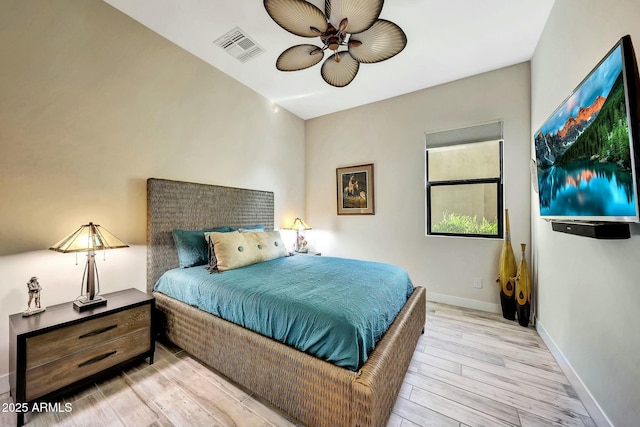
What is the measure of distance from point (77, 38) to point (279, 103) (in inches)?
93.4

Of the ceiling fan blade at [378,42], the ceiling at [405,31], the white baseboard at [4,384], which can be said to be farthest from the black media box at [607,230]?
the white baseboard at [4,384]

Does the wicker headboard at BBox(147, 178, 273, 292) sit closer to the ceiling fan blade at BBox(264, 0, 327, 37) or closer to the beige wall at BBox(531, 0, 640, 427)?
the ceiling fan blade at BBox(264, 0, 327, 37)

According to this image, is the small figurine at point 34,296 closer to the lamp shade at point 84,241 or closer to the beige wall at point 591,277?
the lamp shade at point 84,241

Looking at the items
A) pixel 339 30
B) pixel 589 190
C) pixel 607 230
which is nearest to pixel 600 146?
pixel 589 190

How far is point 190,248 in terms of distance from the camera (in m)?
2.45

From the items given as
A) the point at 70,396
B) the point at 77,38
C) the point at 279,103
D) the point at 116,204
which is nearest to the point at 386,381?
the point at 70,396

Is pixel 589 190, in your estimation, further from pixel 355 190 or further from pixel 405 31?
pixel 355 190

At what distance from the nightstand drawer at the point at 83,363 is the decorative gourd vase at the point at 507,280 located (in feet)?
11.6

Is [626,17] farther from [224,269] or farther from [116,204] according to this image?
[116,204]

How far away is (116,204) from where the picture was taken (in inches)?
85.7

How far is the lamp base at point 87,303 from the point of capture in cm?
171

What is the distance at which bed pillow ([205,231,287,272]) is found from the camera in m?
2.28

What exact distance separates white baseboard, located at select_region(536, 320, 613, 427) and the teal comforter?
1168 millimetres

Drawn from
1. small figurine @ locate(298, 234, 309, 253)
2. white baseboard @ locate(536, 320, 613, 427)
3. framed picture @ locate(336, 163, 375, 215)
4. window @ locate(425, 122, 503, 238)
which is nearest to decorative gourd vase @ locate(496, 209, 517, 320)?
window @ locate(425, 122, 503, 238)
